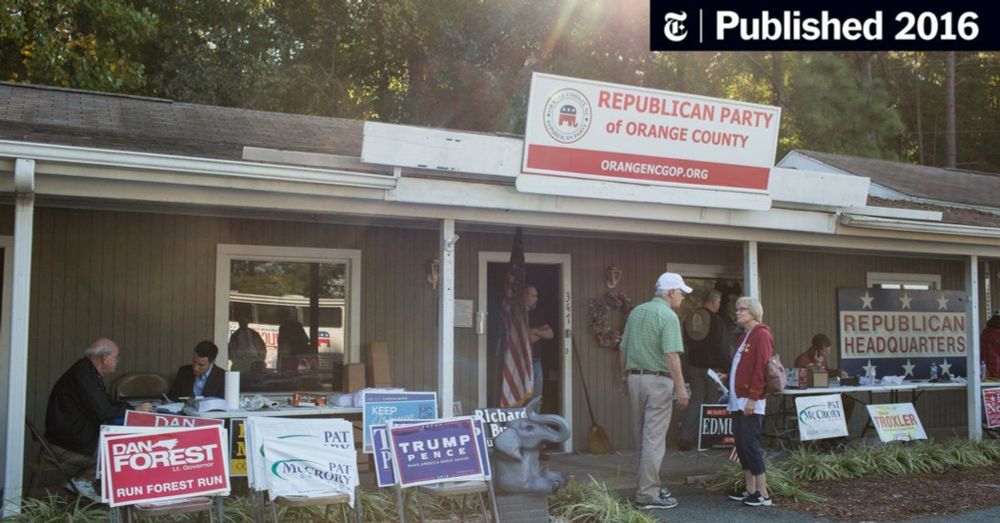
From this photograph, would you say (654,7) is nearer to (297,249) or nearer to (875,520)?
(297,249)

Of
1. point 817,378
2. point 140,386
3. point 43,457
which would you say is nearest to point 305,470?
point 43,457

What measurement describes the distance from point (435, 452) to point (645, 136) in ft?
11.3

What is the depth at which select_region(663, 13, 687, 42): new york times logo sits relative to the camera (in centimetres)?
2121

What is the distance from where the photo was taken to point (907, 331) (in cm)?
1352

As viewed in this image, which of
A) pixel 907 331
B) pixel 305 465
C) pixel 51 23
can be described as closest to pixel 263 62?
pixel 51 23

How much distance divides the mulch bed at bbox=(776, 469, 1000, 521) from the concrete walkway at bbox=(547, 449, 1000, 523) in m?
0.18

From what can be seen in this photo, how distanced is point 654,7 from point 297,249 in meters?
16.3

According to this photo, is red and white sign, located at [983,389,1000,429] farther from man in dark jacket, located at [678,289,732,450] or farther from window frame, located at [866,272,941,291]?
man in dark jacket, located at [678,289,732,450]

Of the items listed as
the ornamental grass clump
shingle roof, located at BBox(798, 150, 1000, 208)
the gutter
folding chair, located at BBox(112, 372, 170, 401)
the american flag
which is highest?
shingle roof, located at BBox(798, 150, 1000, 208)

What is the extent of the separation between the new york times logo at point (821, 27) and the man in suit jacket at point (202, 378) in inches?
587

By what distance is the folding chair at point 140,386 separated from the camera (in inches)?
345

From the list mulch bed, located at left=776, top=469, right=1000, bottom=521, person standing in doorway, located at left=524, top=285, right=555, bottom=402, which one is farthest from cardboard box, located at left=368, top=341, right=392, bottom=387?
mulch bed, located at left=776, top=469, right=1000, bottom=521

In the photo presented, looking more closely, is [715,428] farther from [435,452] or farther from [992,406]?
[992,406]

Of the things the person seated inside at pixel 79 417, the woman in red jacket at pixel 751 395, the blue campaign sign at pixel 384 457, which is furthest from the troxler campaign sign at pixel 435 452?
the woman in red jacket at pixel 751 395
